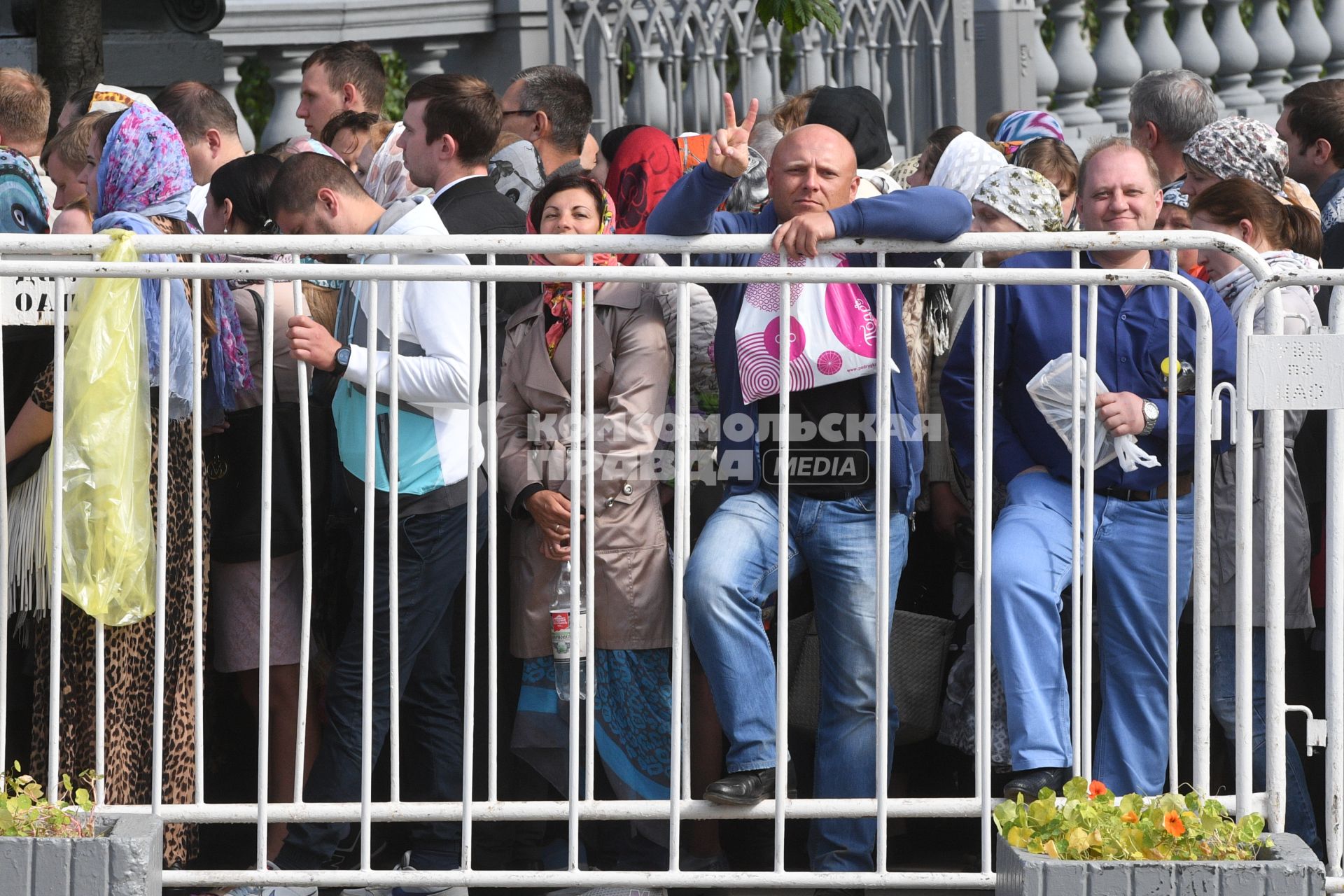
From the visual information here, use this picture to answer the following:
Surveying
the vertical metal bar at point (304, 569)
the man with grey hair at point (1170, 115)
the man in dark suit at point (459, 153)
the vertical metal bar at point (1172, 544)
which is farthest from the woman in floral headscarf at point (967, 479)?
the man with grey hair at point (1170, 115)

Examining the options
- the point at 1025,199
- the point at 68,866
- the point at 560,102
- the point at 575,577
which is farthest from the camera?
the point at 560,102

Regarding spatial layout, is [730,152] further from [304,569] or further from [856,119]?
[856,119]

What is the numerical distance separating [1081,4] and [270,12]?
4.67 meters

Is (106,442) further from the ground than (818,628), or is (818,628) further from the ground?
(106,442)

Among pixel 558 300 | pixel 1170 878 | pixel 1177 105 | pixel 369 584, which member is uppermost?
pixel 1177 105

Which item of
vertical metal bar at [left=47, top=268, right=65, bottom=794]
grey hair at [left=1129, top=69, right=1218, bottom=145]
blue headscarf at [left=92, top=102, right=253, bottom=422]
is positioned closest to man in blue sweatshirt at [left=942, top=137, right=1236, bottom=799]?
blue headscarf at [left=92, top=102, right=253, bottom=422]

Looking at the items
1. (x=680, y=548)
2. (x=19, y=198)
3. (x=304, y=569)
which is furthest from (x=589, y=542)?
Result: (x=19, y=198)

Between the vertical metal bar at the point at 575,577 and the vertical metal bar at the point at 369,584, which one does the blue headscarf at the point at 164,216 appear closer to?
the vertical metal bar at the point at 369,584

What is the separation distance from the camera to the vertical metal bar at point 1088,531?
4438mm

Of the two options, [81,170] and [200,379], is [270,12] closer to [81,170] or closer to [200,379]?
[81,170]

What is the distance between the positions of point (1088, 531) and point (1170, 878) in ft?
2.95

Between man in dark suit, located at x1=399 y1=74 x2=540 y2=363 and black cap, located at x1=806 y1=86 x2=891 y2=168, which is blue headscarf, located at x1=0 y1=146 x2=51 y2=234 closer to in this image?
man in dark suit, located at x1=399 y1=74 x2=540 y2=363

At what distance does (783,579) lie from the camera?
450cm

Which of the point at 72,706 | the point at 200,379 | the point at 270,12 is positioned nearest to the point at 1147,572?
the point at 200,379
